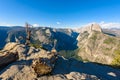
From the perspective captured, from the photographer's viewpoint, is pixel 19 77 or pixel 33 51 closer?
pixel 19 77

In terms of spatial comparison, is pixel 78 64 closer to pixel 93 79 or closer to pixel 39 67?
pixel 93 79

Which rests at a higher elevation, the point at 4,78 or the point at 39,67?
the point at 39,67

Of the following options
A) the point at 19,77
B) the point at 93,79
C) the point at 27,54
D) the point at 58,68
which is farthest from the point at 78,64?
the point at 19,77

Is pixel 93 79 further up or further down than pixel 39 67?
further down

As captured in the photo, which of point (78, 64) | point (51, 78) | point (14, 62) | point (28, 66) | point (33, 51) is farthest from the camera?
point (33, 51)

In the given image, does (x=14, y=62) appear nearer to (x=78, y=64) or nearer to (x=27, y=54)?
(x=27, y=54)

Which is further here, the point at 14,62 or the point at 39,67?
the point at 14,62

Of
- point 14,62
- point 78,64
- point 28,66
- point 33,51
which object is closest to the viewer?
point 28,66

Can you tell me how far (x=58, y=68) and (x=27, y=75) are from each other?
5.80 metres

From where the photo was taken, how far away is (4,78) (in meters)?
24.5

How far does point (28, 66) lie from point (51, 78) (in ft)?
17.8

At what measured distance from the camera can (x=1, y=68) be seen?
28.5 meters

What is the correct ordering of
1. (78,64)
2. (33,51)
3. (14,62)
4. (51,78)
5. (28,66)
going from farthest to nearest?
(33,51) → (78,64) → (14,62) → (28,66) → (51,78)

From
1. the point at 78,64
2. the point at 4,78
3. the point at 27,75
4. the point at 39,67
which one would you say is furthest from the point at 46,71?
the point at 78,64
